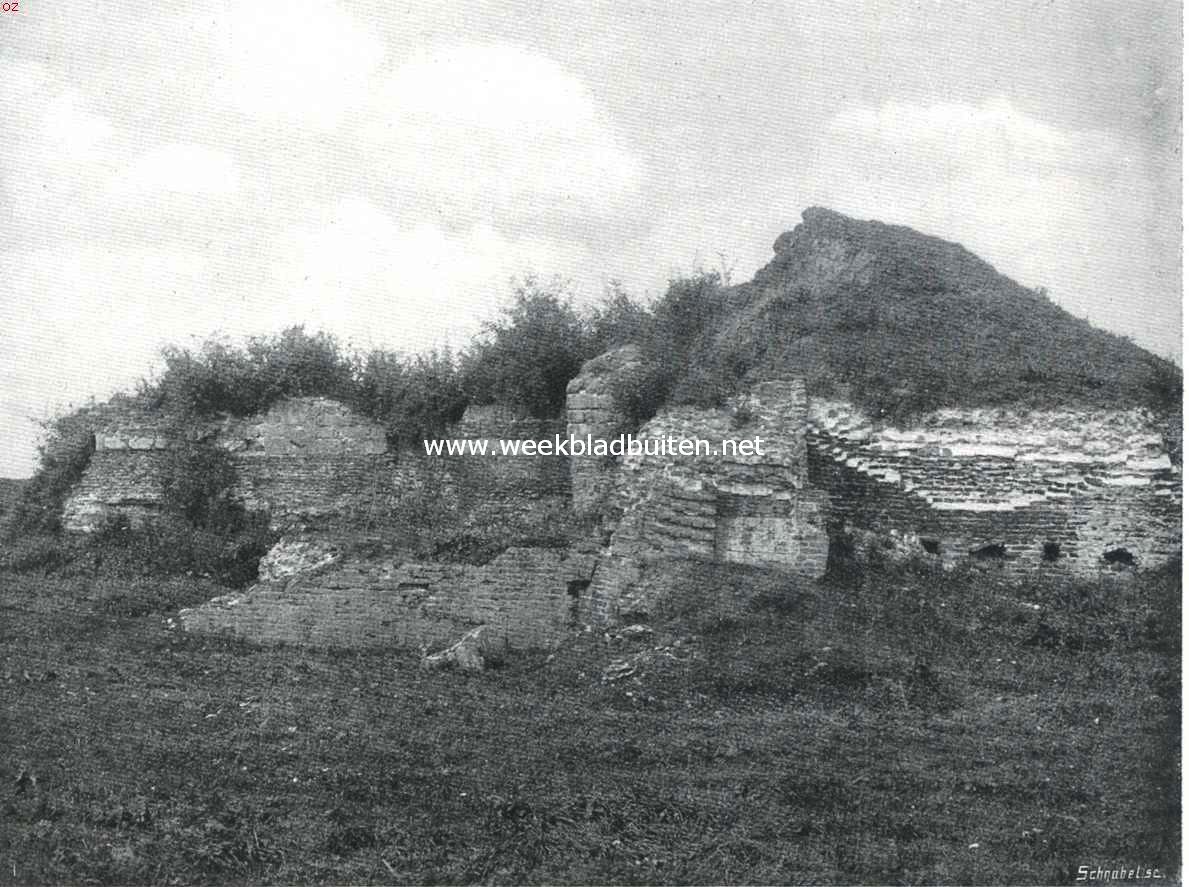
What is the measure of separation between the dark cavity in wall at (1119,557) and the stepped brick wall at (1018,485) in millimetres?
14

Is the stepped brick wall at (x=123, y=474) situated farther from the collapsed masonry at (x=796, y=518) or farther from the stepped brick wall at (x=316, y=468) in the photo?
the collapsed masonry at (x=796, y=518)

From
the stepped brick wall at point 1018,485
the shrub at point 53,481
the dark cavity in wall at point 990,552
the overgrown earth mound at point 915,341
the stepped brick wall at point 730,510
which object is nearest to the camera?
the stepped brick wall at point 730,510

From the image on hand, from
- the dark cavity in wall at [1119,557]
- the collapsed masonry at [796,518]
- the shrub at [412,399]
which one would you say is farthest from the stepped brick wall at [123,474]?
the dark cavity in wall at [1119,557]

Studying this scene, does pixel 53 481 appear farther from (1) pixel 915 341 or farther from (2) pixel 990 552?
(2) pixel 990 552

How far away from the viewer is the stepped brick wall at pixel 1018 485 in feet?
34.0

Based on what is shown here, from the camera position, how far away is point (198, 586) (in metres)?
12.2

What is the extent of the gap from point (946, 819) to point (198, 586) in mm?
9242

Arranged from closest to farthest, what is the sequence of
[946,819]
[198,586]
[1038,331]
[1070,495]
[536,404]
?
[946,819] → [1070,495] → [1038,331] → [198,586] → [536,404]

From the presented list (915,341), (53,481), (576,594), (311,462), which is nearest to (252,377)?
(311,462)

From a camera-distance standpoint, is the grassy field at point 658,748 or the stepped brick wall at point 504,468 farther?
the stepped brick wall at point 504,468

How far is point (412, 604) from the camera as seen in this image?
10.6 meters

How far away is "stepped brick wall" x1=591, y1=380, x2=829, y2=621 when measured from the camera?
10.2 meters

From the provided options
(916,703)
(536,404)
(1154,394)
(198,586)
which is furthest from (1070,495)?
(198,586)

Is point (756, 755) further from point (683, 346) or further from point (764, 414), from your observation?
point (683, 346)
